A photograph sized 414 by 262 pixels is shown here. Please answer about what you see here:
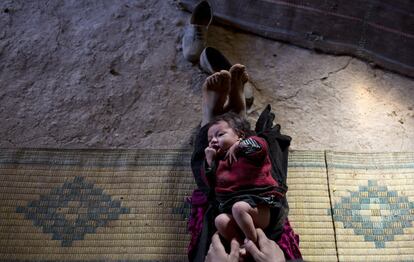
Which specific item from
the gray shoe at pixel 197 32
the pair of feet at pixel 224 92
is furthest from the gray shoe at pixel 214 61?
the pair of feet at pixel 224 92

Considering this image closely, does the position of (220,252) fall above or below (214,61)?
below

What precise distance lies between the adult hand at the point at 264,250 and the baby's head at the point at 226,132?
26cm

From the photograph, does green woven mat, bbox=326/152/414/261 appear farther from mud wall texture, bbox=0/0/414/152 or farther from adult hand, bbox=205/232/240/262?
adult hand, bbox=205/232/240/262

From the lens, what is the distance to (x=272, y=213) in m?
1.16

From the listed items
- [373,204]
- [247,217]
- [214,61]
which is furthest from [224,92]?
[373,204]

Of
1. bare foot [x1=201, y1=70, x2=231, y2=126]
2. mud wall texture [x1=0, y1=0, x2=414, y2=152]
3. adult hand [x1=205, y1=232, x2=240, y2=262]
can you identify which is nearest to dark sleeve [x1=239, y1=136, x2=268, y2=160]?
adult hand [x1=205, y1=232, x2=240, y2=262]

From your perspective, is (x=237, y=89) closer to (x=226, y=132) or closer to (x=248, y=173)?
(x=226, y=132)

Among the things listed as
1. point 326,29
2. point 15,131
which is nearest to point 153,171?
point 15,131

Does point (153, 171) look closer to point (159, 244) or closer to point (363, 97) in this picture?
point (159, 244)

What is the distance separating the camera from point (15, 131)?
163 cm

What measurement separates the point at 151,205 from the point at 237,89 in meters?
0.51

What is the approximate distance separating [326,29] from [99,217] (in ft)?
4.19

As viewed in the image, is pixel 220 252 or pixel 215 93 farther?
pixel 215 93

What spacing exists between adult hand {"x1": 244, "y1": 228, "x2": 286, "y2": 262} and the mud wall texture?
1.83 ft
